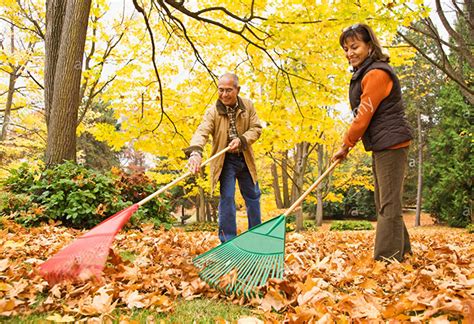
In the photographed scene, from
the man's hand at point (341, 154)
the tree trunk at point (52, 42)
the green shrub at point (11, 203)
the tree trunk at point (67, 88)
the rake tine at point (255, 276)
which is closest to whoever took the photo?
the rake tine at point (255, 276)

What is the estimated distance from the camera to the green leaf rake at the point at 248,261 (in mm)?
2375

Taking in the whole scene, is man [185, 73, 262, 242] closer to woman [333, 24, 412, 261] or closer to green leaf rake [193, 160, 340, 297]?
green leaf rake [193, 160, 340, 297]

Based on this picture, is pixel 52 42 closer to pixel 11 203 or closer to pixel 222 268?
pixel 11 203

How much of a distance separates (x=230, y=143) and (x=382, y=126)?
4.25 ft

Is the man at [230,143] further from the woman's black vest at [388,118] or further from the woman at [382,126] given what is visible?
the woman's black vest at [388,118]

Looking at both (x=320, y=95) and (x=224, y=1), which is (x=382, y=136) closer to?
(x=320, y=95)

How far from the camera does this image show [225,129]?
11.9 feet

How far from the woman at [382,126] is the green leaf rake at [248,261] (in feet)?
3.10

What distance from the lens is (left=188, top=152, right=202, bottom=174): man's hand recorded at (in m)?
2.95

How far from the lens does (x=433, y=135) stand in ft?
66.5

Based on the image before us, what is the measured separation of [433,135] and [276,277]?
20.8m

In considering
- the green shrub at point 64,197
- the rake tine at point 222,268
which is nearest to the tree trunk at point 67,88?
the green shrub at point 64,197

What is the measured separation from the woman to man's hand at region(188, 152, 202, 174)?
4.02 ft

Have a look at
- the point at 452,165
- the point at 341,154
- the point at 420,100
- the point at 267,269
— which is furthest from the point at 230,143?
the point at 420,100
